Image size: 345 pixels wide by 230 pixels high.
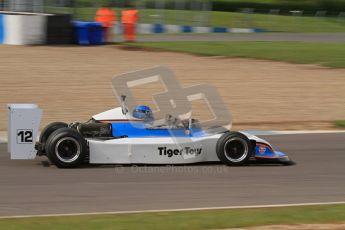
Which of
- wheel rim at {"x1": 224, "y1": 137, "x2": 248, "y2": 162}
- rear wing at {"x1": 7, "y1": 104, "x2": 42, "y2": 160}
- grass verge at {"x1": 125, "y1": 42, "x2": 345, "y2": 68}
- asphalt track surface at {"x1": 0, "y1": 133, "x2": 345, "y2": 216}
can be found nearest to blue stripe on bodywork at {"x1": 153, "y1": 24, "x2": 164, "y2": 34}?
grass verge at {"x1": 125, "y1": 42, "x2": 345, "y2": 68}

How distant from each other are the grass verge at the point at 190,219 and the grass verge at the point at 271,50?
1642 cm

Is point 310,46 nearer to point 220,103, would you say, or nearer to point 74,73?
point 74,73

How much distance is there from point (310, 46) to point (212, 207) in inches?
878

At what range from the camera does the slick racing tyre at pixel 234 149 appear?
9.77 meters

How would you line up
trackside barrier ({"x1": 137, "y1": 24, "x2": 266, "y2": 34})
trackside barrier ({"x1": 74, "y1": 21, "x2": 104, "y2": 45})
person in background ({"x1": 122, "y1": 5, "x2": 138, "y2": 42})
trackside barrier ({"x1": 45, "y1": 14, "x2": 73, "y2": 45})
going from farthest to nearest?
trackside barrier ({"x1": 137, "y1": 24, "x2": 266, "y2": 34}), person in background ({"x1": 122, "y1": 5, "x2": 138, "y2": 42}), trackside barrier ({"x1": 74, "y1": 21, "x2": 104, "y2": 45}), trackside barrier ({"x1": 45, "y1": 14, "x2": 73, "y2": 45})

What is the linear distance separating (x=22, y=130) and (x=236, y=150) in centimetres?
279

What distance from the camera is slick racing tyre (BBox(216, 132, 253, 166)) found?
977 centimetres

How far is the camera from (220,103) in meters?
16.0

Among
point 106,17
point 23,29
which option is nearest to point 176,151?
point 23,29

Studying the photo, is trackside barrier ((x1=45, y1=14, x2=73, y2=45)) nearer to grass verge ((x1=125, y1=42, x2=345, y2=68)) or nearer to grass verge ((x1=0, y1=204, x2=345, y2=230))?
grass verge ((x1=125, y1=42, x2=345, y2=68))

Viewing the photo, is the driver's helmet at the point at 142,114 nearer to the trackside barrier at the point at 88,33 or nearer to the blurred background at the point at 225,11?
the trackside barrier at the point at 88,33

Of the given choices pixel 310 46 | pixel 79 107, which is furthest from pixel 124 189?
pixel 310 46

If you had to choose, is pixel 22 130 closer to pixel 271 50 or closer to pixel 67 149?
pixel 67 149

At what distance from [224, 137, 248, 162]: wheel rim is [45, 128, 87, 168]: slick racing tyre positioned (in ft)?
6.10
